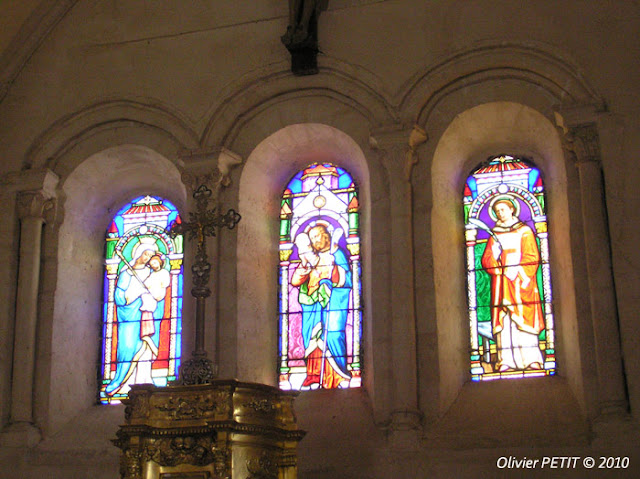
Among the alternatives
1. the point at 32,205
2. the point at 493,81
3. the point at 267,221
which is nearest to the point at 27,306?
the point at 32,205

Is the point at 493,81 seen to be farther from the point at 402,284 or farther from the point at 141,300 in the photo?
the point at 141,300

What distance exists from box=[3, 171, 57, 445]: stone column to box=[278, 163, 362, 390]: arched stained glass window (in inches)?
98.6

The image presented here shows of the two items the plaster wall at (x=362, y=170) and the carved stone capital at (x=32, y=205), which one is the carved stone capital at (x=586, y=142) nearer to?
the plaster wall at (x=362, y=170)

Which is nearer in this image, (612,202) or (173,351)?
(612,202)

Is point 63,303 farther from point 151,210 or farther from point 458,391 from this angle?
point 458,391

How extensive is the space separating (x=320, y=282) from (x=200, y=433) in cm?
340

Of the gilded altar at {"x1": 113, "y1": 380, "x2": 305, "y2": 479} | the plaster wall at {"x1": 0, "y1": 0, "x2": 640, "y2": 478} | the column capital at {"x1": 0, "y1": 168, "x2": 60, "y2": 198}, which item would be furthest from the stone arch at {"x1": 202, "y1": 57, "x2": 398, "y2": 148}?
the gilded altar at {"x1": 113, "y1": 380, "x2": 305, "y2": 479}

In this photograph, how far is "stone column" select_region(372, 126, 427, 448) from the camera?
10.0 m

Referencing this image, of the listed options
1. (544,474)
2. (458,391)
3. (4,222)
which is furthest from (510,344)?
(4,222)

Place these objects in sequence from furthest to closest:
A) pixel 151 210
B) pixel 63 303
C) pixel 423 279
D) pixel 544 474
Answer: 1. pixel 151 210
2. pixel 63 303
3. pixel 423 279
4. pixel 544 474

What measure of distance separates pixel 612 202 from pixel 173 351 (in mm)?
4774

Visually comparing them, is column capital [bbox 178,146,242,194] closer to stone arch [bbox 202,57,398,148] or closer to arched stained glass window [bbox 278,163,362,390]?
stone arch [bbox 202,57,398,148]

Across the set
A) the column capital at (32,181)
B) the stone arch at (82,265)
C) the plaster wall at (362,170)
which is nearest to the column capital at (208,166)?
the plaster wall at (362,170)

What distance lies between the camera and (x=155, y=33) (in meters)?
12.0
